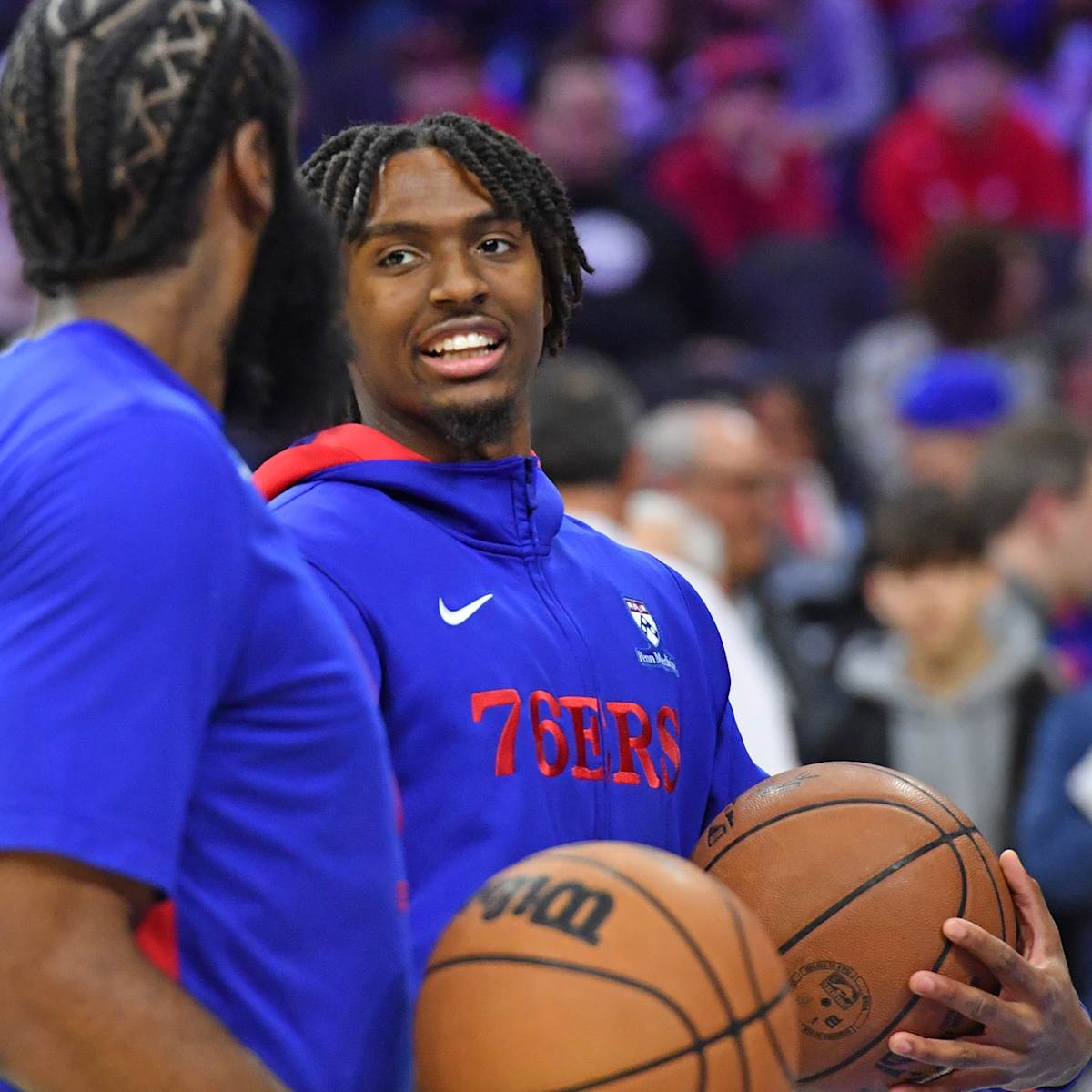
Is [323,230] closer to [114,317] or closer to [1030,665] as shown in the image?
[114,317]

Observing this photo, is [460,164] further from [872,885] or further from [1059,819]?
[1059,819]

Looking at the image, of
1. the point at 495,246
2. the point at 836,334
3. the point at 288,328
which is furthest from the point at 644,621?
→ the point at 836,334

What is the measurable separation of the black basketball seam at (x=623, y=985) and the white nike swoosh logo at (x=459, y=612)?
591mm

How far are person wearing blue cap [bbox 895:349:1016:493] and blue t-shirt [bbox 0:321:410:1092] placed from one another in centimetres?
593

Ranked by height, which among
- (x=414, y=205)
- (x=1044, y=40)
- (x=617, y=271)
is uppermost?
(x=414, y=205)

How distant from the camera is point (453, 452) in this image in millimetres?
3145

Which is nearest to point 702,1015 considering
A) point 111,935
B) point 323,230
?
point 111,935

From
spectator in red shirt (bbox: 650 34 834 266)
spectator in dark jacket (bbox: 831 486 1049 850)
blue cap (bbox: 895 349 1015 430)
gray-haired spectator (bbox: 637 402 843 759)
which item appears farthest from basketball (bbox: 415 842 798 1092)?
spectator in red shirt (bbox: 650 34 834 266)

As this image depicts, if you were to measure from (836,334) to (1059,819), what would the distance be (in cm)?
547

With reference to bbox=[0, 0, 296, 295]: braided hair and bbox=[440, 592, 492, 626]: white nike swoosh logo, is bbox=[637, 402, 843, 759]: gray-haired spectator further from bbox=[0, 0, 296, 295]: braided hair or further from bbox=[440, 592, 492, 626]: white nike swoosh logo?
bbox=[0, 0, 296, 295]: braided hair

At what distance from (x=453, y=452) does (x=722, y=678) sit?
0.56 meters

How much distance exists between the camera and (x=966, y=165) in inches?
432

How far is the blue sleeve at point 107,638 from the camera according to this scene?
1881mm

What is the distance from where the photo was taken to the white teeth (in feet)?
10.2
